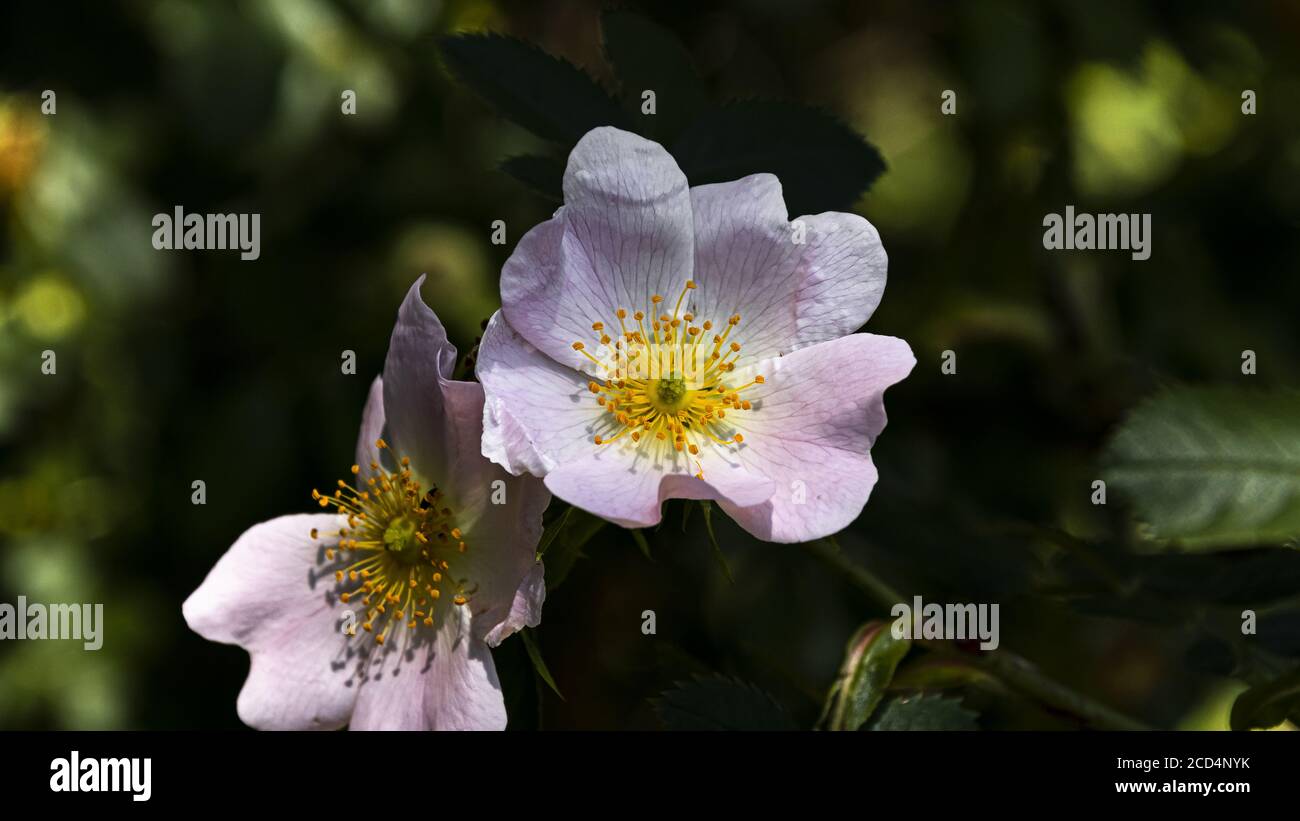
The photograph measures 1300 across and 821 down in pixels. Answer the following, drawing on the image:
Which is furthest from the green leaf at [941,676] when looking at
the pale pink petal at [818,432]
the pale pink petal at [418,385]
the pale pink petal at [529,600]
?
the pale pink petal at [418,385]

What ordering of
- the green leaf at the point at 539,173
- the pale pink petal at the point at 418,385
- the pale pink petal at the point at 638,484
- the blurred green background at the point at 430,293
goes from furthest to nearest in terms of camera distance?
the blurred green background at the point at 430,293 < the green leaf at the point at 539,173 < the pale pink petal at the point at 418,385 < the pale pink petal at the point at 638,484

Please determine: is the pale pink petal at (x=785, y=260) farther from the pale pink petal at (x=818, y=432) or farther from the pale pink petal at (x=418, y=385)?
the pale pink petal at (x=418, y=385)

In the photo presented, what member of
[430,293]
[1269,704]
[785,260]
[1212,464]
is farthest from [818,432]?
[430,293]

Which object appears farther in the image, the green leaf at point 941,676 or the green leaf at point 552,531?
the green leaf at point 941,676

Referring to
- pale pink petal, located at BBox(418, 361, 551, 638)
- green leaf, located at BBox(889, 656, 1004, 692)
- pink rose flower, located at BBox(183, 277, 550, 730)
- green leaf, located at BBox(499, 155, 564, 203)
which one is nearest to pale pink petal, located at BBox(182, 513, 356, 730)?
pink rose flower, located at BBox(183, 277, 550, 730)

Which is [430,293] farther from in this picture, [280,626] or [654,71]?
[280,626]

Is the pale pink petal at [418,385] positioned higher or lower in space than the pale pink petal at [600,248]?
lower
